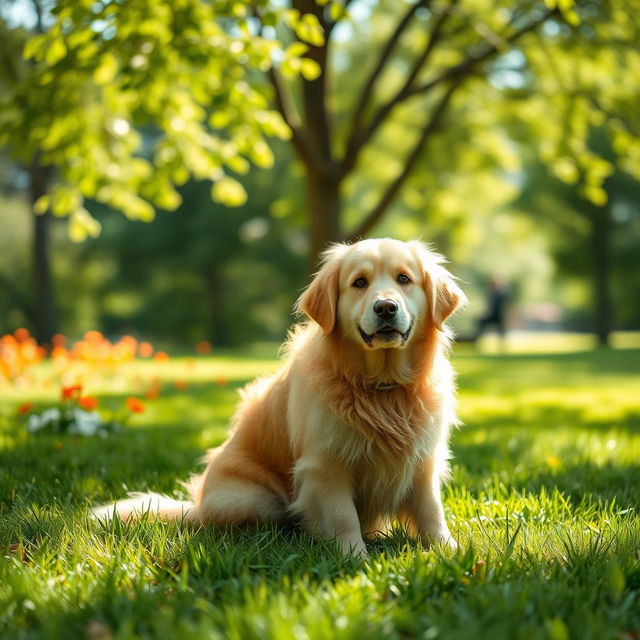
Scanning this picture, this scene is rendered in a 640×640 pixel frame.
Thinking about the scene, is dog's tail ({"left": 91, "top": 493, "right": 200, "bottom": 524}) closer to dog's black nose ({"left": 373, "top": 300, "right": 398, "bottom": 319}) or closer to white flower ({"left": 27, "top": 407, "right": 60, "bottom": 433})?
dog's black nose ({"left": 373, "top": 300, "right": 398, "bottom": 319})

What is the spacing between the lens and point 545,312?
343 ft

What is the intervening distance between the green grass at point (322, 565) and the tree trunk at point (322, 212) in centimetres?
480

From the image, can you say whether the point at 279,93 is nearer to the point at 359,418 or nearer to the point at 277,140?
the point at 359,418

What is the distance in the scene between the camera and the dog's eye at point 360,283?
337 cm

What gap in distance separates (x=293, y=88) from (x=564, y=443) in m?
11.6

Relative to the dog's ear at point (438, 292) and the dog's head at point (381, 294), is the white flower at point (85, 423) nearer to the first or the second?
the dog's head at point (381, 294)

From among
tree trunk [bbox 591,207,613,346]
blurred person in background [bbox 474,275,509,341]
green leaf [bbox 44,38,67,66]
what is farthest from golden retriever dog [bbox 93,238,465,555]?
tree trunk [bbox 591,207,613,346]

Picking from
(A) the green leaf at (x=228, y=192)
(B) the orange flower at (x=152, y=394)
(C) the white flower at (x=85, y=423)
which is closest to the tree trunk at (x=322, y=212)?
(A) the green leaf at (x=228, y=192)

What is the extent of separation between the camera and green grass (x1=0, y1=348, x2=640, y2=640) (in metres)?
2.18

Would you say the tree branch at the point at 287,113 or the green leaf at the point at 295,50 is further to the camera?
the tree branch at the point at 287,113

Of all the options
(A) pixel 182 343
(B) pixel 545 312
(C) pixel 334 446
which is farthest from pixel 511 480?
(B) pixel 545 312

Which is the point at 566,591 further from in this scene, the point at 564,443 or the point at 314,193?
the point at 314,193

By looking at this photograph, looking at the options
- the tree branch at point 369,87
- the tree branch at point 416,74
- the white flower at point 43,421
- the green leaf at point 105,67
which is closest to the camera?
the green leaf at point 105,67

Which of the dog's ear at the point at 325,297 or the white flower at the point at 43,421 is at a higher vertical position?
the dog's ear at the point at 325,297
